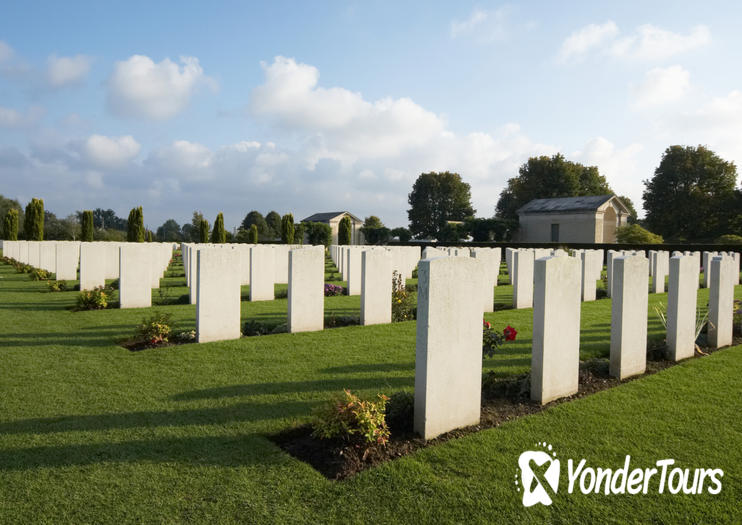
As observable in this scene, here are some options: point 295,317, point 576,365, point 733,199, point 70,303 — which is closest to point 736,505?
point 576,365

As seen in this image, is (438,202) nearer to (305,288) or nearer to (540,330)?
(305,288)

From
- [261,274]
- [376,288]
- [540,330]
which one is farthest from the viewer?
[261,274]

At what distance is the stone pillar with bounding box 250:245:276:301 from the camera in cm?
1246

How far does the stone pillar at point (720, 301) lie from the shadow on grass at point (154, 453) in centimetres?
722

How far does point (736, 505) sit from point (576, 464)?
0.96 metres

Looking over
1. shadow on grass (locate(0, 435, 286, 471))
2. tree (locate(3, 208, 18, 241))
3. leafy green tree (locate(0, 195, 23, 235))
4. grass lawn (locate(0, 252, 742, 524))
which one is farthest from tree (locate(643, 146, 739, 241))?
leafy green tree (locate(0, 195, 23, 235))

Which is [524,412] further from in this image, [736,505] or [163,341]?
[163,341]

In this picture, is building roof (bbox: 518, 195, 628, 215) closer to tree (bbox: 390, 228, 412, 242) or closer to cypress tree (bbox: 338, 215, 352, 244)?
tree (bbox: 390, 228, 412, 242)

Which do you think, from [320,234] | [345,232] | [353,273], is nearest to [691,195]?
[345,232]

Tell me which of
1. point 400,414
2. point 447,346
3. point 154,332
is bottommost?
point 400,414

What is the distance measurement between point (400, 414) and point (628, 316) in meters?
3.16

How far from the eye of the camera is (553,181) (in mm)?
57625

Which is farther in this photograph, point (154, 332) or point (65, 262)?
point (65, 262)
